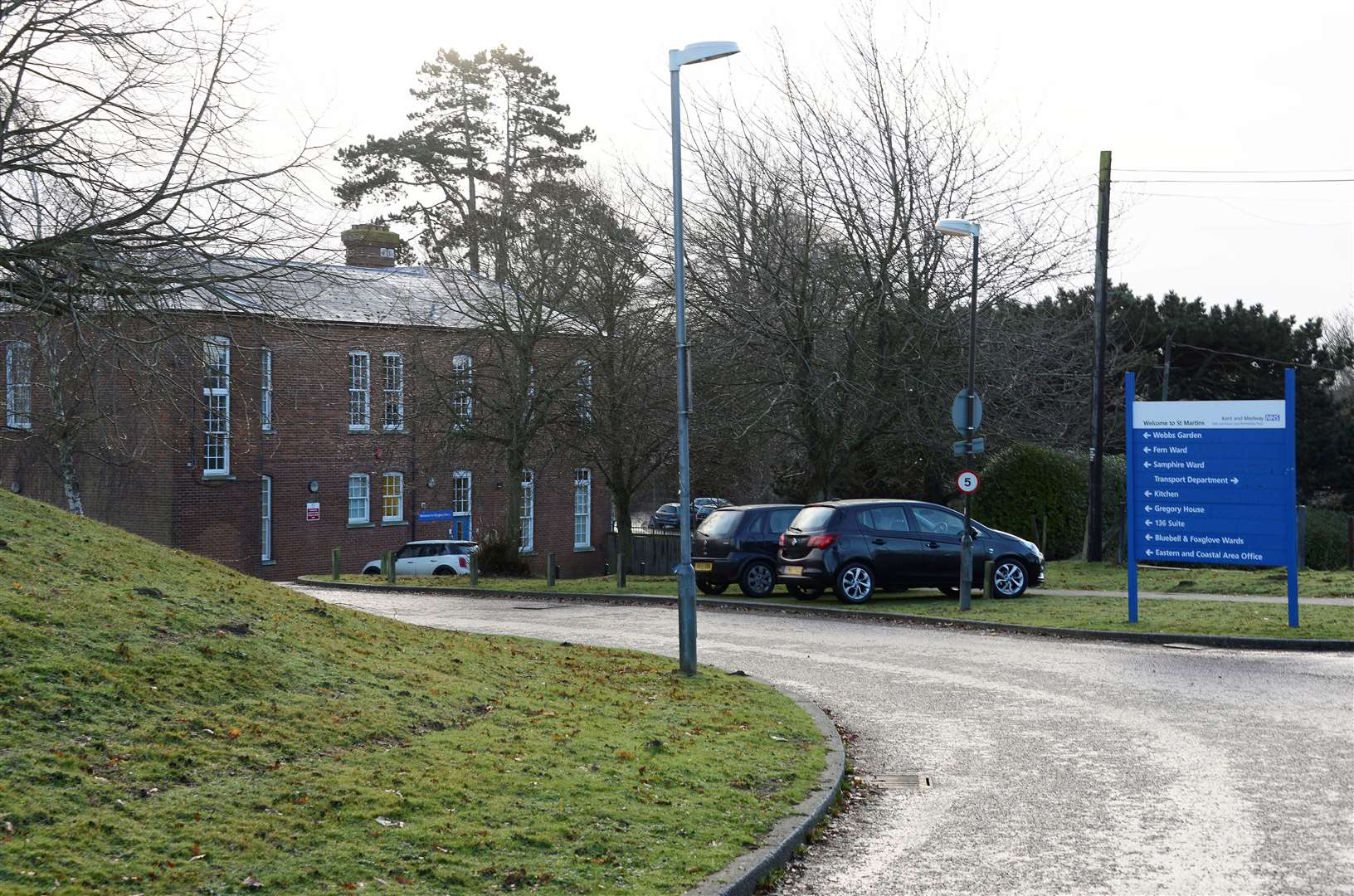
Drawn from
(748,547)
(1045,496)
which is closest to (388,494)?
(1045,496)

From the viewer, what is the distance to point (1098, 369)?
2830cm

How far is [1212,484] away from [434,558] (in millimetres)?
25934

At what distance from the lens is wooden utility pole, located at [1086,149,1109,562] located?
27.3 meters

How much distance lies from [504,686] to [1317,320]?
44530mm

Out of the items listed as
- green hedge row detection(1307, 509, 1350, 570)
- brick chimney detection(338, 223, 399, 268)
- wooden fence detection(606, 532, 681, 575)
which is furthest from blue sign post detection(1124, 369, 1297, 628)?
wooden fence detection(606, 532, 681, 575)

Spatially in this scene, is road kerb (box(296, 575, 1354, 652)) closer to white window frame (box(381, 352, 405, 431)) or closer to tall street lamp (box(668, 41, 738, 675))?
white window frame (box(381, 352, 405, 431))

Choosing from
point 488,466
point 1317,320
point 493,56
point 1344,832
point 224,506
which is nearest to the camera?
point 1344,832

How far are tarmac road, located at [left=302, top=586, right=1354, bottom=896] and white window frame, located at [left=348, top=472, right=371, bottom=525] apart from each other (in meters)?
28.4

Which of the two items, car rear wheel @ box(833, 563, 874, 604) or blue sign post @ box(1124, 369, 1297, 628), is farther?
car rear wheel @ box(833, 563, 874, 604)

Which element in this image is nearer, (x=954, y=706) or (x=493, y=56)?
(x=954, y=706)

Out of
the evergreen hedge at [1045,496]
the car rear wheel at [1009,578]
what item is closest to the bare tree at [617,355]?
the evergreen hedge at [1045,496]

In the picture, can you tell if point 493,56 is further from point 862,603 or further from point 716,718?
point 716,718

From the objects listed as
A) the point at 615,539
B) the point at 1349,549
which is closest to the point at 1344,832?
the point at 1349,549

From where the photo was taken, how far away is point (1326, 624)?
17.0 meters
